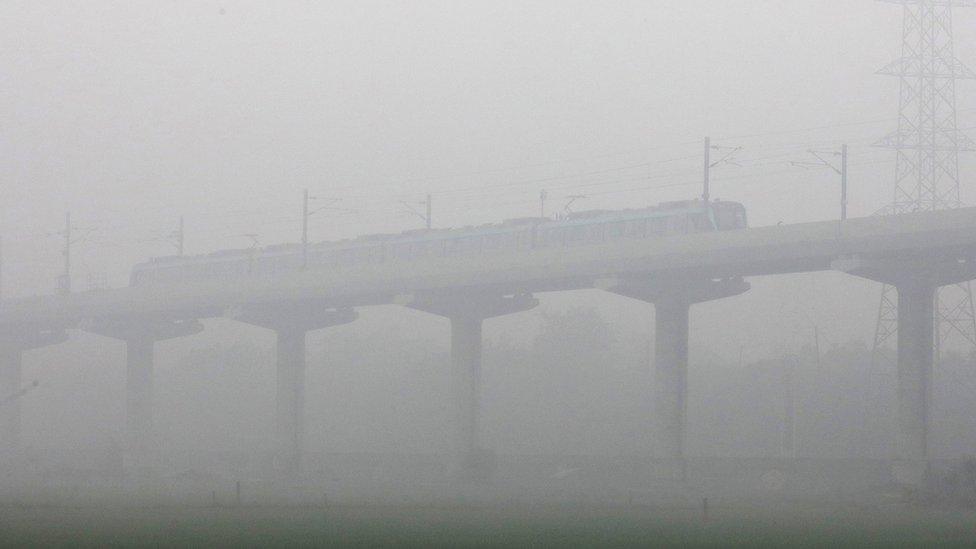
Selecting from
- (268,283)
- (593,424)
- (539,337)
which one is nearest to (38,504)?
(268,283)

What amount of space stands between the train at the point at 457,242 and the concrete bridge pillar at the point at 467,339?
2.76 meters

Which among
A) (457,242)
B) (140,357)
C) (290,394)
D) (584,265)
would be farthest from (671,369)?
(140,357)

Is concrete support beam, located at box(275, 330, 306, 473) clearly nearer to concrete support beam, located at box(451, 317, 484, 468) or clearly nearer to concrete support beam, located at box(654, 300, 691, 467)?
concrete support beam, located at box(451, 317, 484, 468)

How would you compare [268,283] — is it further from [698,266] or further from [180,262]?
[698,266]

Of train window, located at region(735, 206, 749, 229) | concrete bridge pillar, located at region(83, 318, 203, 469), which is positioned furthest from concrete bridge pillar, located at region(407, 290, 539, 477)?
concrete bridge pillar, located at region(83, 318, 203, 469)

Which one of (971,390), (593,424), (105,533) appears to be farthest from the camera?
(593,424)

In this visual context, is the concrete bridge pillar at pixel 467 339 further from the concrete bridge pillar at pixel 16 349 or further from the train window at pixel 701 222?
the concrete bridge pillar at pixel 16 349

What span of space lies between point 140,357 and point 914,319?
2125 inches

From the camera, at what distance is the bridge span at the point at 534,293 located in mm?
54000

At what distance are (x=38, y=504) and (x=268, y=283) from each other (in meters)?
41.9

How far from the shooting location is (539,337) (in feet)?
412

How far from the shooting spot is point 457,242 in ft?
229

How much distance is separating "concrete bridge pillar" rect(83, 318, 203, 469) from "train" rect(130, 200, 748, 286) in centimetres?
316

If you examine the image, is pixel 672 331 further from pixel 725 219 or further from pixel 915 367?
pixel 915 367
